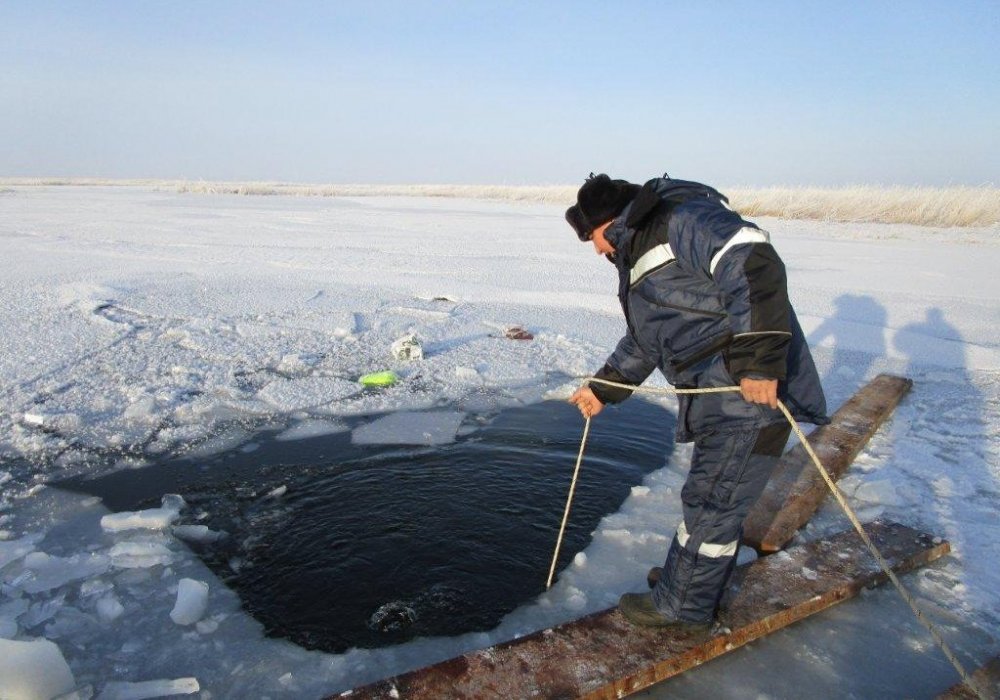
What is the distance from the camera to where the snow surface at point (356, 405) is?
2.17m

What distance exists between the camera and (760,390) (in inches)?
73.8

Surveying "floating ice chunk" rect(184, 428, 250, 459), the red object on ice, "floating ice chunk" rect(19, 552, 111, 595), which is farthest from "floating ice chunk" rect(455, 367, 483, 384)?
"floating ice chunk" rect(19, 552, 111, 595)

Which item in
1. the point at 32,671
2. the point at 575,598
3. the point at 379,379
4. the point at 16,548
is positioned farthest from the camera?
the point at 379,379

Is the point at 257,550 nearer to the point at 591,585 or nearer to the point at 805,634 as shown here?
the point at 591,585

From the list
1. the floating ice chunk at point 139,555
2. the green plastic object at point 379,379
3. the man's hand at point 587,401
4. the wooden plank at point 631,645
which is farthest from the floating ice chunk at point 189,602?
the green plastic object at point 379,379

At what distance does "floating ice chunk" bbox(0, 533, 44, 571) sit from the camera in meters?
2.61

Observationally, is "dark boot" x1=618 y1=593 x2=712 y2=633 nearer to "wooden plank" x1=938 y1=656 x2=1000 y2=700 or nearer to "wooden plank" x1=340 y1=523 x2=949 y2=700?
"wooden plank" x1=340 y1=523 x2=949 y2=700

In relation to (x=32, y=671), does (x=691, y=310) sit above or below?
above

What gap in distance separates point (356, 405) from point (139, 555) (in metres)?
1.89

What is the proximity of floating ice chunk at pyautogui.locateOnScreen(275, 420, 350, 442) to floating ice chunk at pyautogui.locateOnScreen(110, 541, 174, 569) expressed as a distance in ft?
4.07

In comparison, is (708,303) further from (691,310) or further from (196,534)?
(196,534)

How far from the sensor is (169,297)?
6.82 metres

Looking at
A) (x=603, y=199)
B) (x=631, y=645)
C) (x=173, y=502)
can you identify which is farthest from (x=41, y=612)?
(x=603, y=199)

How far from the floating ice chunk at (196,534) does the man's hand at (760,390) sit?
2.37 m
